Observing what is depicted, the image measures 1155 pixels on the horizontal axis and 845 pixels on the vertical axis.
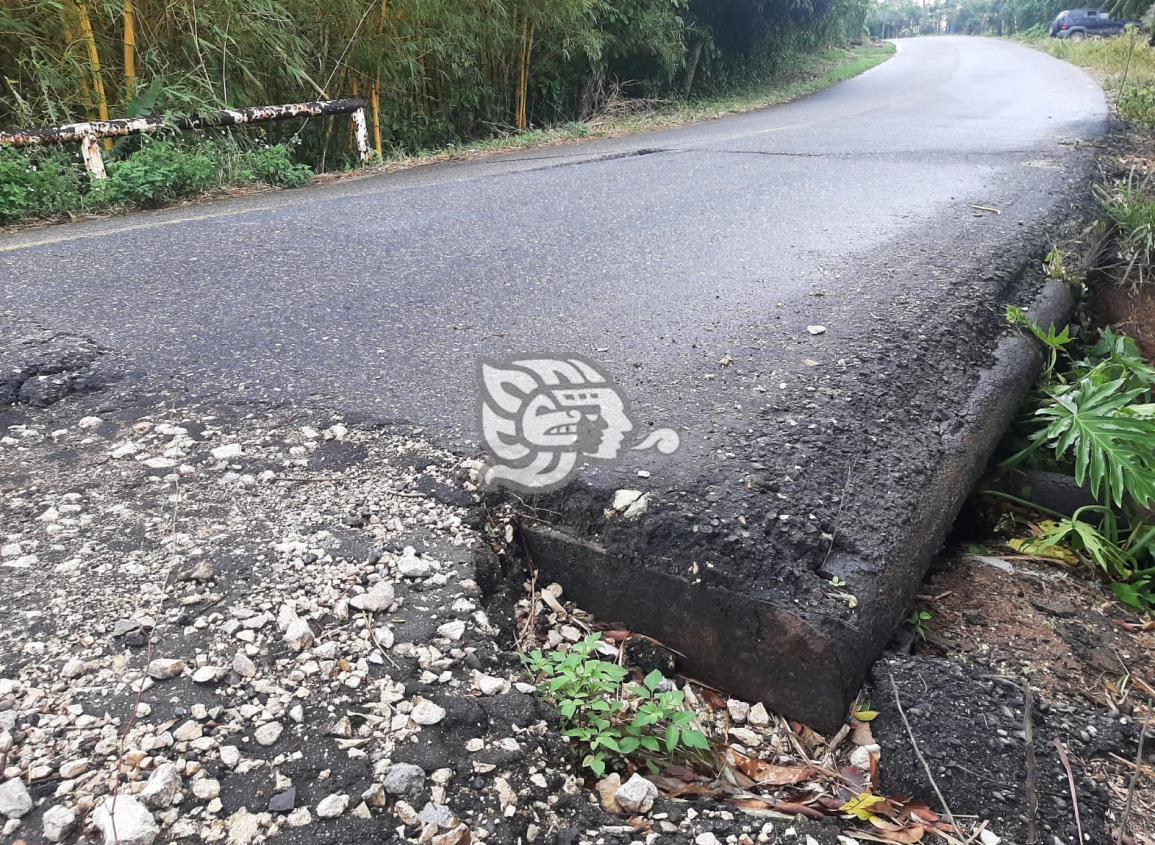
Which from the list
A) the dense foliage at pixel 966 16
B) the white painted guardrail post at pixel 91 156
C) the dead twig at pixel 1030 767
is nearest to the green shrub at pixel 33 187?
the white painted guardrail post at pixel 91 156

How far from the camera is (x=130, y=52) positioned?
19.6 feet

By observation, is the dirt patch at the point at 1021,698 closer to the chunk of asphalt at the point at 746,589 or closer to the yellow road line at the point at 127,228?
the chunk of asphalt at the point at 746,589

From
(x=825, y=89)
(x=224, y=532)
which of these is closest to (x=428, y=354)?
(x=224, y=532)

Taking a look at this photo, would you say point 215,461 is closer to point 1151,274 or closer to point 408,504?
point 408,504

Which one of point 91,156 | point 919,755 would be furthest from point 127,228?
point 919,755

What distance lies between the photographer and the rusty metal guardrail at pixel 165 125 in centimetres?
534

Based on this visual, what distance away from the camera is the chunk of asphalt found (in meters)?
1.48

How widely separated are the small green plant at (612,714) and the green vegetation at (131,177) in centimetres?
528

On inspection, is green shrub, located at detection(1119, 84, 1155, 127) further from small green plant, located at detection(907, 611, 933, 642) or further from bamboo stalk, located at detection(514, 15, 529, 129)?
small green plant, located at detection(907, 611, 933, 642)

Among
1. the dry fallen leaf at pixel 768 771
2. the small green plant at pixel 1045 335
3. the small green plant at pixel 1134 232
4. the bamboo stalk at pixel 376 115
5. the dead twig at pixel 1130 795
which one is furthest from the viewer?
the bamboo stalk at pixel 376 115

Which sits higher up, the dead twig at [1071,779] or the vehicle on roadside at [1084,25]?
the vehicle on roadside at [1084,25]

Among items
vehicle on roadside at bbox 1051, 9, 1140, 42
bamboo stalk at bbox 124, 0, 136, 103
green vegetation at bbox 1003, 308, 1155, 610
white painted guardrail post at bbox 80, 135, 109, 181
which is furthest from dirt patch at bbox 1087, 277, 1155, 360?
vehicle on roadside at bbox 1051, 9, 1140, 42

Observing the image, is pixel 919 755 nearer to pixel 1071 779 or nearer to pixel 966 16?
pixel 1071 779

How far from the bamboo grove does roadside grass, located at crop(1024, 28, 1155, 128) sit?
5.97 meters
